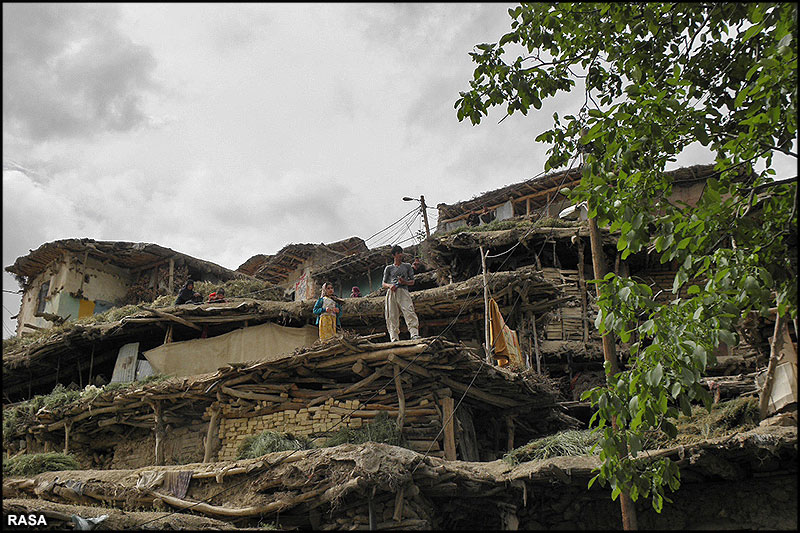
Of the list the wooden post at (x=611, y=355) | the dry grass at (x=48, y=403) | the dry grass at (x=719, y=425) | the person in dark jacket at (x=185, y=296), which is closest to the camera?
the wooden post at (x=611, y=355)

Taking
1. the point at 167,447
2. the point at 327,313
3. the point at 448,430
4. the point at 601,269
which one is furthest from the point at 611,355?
the point at 167,447

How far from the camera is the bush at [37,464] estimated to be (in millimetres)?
12836

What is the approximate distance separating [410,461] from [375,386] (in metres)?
2.93

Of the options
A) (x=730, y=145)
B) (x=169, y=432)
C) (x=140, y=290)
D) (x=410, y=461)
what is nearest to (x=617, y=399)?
(x=730, y=145)

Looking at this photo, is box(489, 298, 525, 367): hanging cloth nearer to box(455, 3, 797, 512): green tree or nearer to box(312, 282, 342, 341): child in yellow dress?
box(312, 282, 342, 341): child in yellow dress

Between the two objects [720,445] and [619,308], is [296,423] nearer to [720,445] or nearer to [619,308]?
[720,445]

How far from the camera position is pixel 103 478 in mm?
11406

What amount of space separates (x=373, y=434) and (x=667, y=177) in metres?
7.42

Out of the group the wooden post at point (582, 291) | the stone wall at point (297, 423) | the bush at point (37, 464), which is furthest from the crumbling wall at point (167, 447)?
the wooden post at point (582, 291)

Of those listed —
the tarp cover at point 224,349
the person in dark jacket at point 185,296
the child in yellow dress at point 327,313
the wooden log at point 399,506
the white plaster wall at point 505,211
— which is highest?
the white plaster wall at point 505,211

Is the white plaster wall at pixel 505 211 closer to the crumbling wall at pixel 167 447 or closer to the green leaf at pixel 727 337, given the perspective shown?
the crumbling wall at pixel 167 447

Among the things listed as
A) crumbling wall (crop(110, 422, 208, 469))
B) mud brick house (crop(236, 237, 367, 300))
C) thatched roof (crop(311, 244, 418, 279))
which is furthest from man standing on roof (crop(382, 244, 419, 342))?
mud brick house (crop(236, 237, 367, 300))

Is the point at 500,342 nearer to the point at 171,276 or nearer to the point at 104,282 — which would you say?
the point at 171,276

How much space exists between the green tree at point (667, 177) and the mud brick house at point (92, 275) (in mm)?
21124
